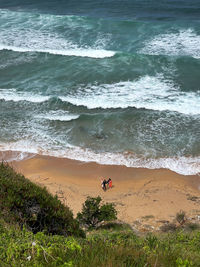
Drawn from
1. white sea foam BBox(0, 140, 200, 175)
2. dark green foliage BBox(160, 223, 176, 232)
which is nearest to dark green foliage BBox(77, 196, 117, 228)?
dark green foliage BBox(160, 223, 176, 232)

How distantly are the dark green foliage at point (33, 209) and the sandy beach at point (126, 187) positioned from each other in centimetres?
525

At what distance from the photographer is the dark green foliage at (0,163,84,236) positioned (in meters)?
11.2

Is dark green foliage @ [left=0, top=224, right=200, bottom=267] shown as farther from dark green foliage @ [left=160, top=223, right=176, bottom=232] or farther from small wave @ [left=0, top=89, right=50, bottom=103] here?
small wave @ [left=0, top=89, right=50, bottom=103]

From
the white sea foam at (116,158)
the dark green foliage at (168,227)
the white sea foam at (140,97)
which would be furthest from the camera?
the white sea foam at (140,97)

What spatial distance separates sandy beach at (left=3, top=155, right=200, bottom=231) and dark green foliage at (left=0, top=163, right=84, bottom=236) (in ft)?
17.2

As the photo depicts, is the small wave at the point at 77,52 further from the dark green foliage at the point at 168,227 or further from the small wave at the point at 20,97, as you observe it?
the dark green foliage at the point at 168,227

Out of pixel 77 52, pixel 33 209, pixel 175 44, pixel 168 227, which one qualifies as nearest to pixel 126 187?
pixel 168 227

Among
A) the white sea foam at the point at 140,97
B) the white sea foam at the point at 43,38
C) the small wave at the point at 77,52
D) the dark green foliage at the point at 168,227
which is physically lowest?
the dark green foliage at the point at 168,227

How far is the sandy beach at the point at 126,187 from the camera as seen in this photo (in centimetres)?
1731

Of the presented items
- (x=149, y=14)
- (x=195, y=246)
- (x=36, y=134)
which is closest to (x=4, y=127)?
(x=36, y=134)

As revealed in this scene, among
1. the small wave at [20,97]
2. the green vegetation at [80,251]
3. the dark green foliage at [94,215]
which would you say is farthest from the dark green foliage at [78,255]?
the small wave at [20,97]

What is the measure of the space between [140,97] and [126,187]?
11.0m

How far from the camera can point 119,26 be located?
4312cm

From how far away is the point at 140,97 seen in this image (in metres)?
28.4
